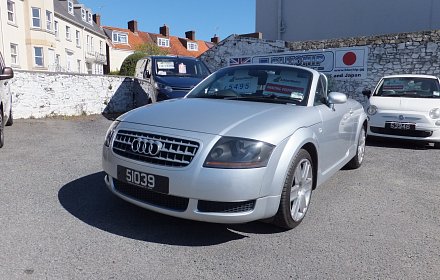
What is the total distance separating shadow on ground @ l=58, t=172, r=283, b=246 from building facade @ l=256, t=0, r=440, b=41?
16.8 metres

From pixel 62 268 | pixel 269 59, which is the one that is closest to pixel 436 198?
pixel 62 268

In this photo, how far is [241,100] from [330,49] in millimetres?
10501

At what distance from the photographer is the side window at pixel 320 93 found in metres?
4.05

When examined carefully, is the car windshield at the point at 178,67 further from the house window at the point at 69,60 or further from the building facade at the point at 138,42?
the building facade at the point at 138,42

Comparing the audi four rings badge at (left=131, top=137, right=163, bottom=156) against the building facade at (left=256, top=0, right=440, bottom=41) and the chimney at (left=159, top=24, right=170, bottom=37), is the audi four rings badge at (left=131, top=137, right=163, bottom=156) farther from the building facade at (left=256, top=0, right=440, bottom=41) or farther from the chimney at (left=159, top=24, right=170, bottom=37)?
the chimney at (left=159, top=24, right=170, bottom=37)

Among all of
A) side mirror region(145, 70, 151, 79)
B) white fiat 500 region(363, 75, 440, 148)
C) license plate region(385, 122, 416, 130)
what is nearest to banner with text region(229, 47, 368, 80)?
white fiat 500 region(363, 75, 440, 148)

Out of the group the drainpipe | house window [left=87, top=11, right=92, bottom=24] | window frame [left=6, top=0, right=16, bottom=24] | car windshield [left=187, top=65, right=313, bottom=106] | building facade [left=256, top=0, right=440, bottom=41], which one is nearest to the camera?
car windshield [left=187, top=65, right=313, bottom=106]

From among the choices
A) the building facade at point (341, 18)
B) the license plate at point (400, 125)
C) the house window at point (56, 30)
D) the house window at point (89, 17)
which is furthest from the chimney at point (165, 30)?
the license plate at point (400, 125)

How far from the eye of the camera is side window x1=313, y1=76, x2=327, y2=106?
4.05 m

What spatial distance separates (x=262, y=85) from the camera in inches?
163

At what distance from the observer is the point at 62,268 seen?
8.40 ft

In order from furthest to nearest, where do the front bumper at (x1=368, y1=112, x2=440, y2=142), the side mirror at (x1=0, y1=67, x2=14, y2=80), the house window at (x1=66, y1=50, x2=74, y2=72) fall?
1. the house window at (x1=66, y1=50, x2=74, y2=72)
2. the front bumper at (x1=368, y1=112, x2=440, y2=142)
3. the side mirror at (x1=0, y1=67, x2=14, y2=80)

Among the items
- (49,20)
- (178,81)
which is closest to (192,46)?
(49,20)

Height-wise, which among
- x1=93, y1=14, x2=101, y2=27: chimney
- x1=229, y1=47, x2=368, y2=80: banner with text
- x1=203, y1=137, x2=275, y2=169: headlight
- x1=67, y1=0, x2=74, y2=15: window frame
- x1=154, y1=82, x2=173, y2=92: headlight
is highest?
x1=93, y1=14, x2=101, y2=27: chimney
